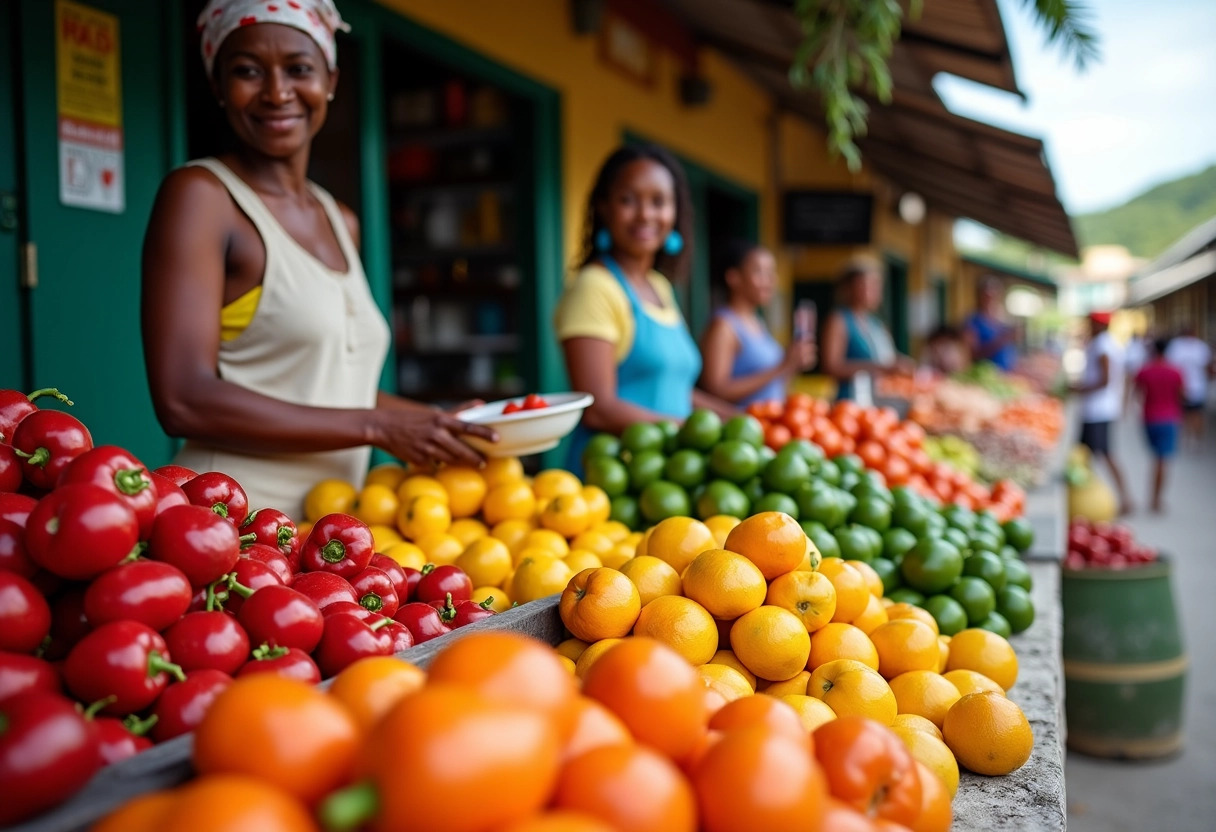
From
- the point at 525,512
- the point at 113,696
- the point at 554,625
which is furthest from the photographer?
the point at 525,512

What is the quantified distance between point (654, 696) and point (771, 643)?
0.58 metres

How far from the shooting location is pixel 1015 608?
93.9 inches

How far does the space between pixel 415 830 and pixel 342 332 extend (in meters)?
1.83

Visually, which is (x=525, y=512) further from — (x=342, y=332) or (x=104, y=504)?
(x=104, y=504)

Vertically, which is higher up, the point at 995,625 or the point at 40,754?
the point at 40,754

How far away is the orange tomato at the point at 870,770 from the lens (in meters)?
1.08

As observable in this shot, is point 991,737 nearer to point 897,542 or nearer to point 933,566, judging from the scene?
point 933,566

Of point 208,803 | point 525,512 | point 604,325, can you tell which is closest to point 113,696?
point 208,803

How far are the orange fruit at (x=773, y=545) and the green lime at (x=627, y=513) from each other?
0.89m

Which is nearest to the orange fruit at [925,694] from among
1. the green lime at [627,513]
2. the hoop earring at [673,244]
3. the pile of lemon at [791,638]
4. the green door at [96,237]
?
the pile of lemon at [791,638]

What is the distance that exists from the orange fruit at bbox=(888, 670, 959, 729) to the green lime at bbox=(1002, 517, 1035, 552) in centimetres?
143

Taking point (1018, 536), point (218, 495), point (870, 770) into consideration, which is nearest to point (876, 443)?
point (1018, 536)

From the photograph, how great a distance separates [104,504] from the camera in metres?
1.11

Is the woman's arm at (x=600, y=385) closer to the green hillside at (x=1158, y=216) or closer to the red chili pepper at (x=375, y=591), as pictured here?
the red chili pepper at (x=375, y=591)
